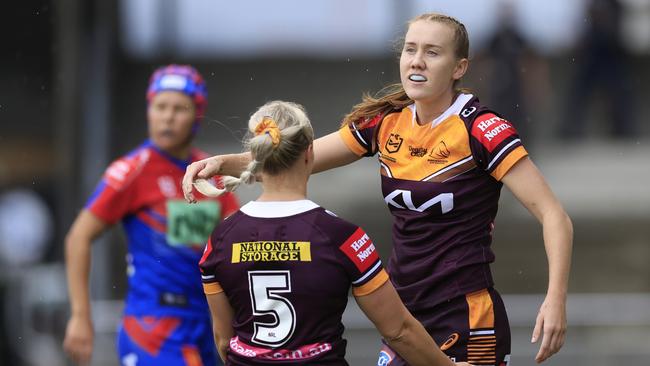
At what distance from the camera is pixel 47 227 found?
12438 mm

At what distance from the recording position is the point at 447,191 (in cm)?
455

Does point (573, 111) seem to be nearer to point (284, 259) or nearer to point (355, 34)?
point (355, 34)

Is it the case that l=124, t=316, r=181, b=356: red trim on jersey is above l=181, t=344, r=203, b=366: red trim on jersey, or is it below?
above

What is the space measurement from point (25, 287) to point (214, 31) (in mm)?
4325

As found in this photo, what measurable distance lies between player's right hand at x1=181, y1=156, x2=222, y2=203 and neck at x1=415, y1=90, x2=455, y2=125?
2.49 ft

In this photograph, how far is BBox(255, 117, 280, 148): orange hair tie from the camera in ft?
13.5

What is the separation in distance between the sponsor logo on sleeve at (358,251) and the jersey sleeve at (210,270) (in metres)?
0.43

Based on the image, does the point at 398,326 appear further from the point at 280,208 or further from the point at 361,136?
the point at 361,136

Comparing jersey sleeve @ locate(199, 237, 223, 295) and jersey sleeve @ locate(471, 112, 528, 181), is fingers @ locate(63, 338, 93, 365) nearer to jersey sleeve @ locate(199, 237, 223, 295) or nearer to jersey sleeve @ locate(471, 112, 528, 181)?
jersey sleeve @ locate(199, 237, 223, 295)

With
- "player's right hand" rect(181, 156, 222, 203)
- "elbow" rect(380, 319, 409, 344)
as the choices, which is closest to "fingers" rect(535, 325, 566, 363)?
"elbow" rect(380, 319, 409, 344)

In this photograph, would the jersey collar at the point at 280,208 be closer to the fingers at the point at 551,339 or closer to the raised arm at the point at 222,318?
the raised arm at the point at 222,318

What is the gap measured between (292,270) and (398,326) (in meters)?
0.40

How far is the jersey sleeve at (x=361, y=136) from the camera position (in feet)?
15.9

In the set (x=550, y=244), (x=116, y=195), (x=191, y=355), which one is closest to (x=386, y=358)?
(x=550, y=244)
